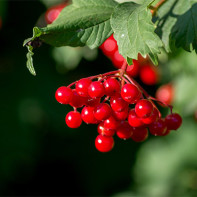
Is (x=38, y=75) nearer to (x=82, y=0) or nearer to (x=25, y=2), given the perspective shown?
(x=25, y=2)

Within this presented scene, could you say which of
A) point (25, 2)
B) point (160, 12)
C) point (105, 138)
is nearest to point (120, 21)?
point (160, 12)

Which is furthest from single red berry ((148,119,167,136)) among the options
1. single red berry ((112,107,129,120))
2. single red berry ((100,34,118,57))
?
single red berry ((100,34,118,57))

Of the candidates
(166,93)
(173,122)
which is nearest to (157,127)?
(173,122)

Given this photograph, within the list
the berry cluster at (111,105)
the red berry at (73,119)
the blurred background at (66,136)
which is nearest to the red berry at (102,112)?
the berry cluster at (111,105)

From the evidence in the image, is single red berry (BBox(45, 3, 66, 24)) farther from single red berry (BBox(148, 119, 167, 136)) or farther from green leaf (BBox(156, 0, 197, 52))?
single red berry (BBox(148, 119, 167, 136))

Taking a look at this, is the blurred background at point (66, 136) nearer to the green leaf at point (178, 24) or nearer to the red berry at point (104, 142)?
the green leaf at point (178, 24)

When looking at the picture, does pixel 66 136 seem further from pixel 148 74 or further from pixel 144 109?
pixel 144 109
